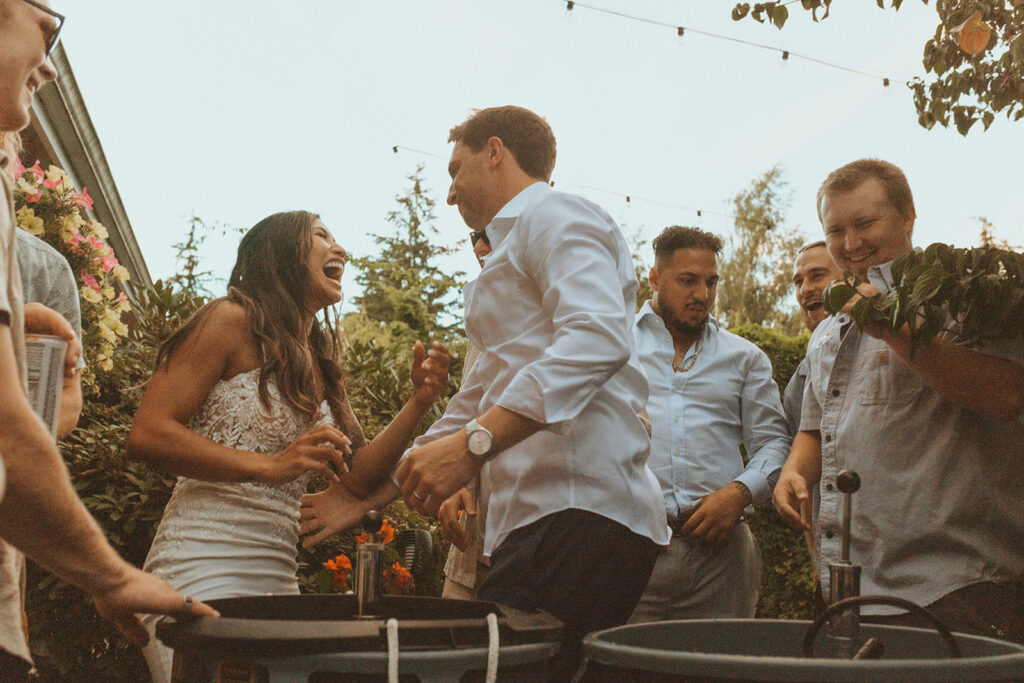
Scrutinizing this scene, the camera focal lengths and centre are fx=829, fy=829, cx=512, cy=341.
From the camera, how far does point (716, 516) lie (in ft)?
9.43

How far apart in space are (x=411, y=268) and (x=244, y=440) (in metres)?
24.6

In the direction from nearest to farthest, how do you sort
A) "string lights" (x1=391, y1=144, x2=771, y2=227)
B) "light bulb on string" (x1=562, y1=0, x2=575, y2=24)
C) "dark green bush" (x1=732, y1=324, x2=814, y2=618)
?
"dark green bush" (x1=732, y1=324, x2=814, y2=618) → "light bulb on string" (x1=562, y1=0, x2=575, y2=24) → "string lights" (x1=391, y1=144, x2=771, y2=227)

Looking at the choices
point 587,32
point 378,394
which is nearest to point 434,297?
point 587,32

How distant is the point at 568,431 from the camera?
1.62 metres

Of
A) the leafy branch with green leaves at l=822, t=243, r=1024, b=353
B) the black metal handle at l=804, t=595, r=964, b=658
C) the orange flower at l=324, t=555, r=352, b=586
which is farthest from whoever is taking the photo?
the orange flower at l=324, t=555, r=352, b=586

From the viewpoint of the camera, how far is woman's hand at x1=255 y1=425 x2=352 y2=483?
2.17m

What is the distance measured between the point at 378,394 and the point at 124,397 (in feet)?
4.65

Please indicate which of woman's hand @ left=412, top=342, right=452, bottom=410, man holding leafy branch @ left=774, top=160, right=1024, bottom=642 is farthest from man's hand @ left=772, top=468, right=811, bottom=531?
woman's hand @ left=412, top=342, right=452, bottom=410

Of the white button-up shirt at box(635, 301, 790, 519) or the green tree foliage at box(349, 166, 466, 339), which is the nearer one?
the white button-up shirt at box(635, 301, 790, 519)

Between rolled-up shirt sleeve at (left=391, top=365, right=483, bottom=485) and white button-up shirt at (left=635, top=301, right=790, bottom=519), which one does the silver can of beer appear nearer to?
rolled-up shirt sleeve at (left=391, top=365, right=483, bottom=485)

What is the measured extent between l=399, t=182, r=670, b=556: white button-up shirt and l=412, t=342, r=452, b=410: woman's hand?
0.42 m

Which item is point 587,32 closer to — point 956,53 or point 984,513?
point 956,53

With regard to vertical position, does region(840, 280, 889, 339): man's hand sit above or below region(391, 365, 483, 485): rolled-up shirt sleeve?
above

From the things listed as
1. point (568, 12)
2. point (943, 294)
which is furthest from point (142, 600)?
point (568, 12)
